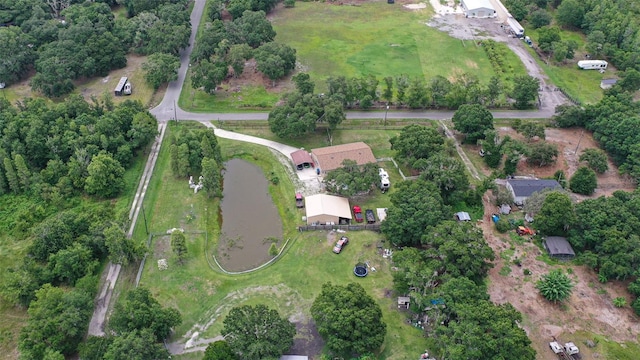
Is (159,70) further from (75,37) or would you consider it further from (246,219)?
(246,219)

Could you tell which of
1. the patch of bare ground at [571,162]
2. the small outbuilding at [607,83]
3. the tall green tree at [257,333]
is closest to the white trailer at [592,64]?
the small outbuilding at [607,83]

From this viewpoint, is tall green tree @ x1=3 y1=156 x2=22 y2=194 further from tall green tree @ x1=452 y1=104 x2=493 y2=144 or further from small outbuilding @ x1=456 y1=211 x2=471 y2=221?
tall green tree @ x1=452 y1=104 x2=493 y2=144

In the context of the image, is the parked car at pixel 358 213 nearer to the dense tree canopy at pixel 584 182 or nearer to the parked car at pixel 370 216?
the parked car at pixel 370 216

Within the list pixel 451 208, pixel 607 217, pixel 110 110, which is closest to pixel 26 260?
pixel 110 110

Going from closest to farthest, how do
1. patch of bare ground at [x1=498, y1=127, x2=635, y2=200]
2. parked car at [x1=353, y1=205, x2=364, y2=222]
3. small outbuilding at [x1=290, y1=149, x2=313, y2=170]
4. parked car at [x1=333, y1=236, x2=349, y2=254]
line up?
parked car at [x1=333, y1=236, x2=349, y2=254]
parked car at [x1=353, y1=205, x2=364, y2=222]
patch of bare ground at [x1=498, y1=127, x2=635, y2=200]
small outbuilding at [x1=290, y1=149, x2=313, y2=170]

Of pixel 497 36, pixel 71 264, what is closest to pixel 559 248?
pixel 71 264

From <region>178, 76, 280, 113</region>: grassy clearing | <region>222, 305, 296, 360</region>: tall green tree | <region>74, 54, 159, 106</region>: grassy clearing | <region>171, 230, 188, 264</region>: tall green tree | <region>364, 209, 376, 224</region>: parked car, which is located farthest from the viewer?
<region>74, 54, 159, 106</region>: grassy clearing

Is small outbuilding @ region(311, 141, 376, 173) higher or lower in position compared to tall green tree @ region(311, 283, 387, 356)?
lower

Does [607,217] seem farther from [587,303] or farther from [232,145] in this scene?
[232,145]

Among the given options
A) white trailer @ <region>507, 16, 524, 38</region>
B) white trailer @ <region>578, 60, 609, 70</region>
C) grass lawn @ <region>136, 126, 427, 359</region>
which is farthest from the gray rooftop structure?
white trailer @ <region>507, 16, 524, 38</region>
